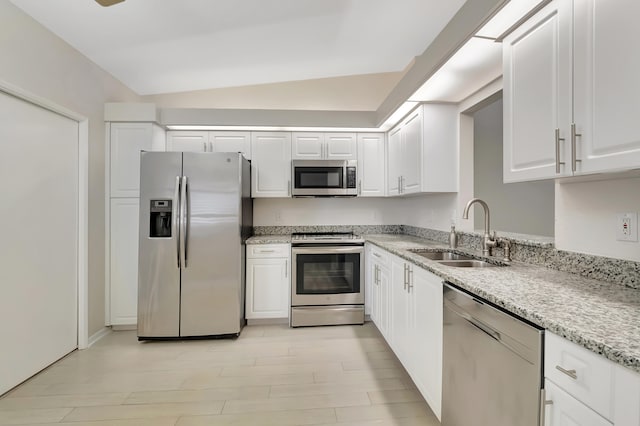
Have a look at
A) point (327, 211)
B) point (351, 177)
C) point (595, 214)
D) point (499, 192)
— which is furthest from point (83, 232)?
point (499, 192)

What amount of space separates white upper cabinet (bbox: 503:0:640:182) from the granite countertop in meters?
0.47

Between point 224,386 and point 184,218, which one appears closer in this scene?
point 224,386

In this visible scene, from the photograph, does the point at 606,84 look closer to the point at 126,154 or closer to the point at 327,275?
the point at 327,275

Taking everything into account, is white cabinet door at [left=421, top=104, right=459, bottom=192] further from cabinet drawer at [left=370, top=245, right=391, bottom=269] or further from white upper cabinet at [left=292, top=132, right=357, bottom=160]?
white upper cabinet at [left=292, top=132, right=357, bottom=160]

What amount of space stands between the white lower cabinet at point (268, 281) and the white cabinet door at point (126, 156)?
1.38 metres

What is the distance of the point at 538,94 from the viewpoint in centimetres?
127

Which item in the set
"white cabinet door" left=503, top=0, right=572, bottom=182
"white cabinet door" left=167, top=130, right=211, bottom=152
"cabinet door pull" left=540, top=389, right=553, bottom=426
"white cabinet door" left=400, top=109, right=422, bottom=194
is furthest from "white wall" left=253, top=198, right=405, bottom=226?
"cabinet door pull" left=540, top=389, right=553, bottom=426

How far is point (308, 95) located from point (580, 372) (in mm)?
3757

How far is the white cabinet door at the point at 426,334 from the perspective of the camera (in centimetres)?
158

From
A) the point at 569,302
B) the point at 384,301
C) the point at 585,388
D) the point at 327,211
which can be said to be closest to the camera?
the point at 585,388

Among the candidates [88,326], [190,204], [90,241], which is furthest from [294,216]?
[88,326]

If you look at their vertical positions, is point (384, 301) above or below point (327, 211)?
below

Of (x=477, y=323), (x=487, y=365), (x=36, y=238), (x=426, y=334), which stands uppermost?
(x=36, y=238)

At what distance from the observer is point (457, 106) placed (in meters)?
2.59
